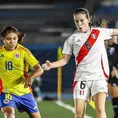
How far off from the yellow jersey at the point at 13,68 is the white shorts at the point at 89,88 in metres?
0.70

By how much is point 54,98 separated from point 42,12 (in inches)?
500

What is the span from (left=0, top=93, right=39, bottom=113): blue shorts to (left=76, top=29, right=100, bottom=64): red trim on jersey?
88cm

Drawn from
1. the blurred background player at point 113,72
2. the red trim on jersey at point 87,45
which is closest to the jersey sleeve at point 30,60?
the red trim on jersey at point 87,45

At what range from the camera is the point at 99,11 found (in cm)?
2988

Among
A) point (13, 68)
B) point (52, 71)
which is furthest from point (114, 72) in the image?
point (52, 71)

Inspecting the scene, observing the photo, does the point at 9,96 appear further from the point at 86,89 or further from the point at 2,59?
the point at 86,89

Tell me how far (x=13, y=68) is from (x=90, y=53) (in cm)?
106

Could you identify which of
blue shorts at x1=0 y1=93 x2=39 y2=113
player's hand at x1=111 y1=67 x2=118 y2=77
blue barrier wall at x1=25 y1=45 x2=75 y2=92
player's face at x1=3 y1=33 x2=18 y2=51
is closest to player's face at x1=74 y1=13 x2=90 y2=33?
player's face at x1=3 y1=33 x2=18 y2=51

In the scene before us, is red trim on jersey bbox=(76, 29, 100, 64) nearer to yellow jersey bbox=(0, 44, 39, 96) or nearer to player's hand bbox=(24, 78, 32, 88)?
yellow jersey bbox=(0, 44, 39, 96)

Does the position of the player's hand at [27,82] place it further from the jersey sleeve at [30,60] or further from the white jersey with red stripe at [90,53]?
the white jersey with red stripe at [90,53]

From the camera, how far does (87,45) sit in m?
7.63

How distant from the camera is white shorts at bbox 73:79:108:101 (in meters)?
7.48

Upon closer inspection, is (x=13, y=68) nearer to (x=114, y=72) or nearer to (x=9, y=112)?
(x=9, y=112)

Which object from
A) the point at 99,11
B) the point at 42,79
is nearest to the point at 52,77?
the point at 42,79
